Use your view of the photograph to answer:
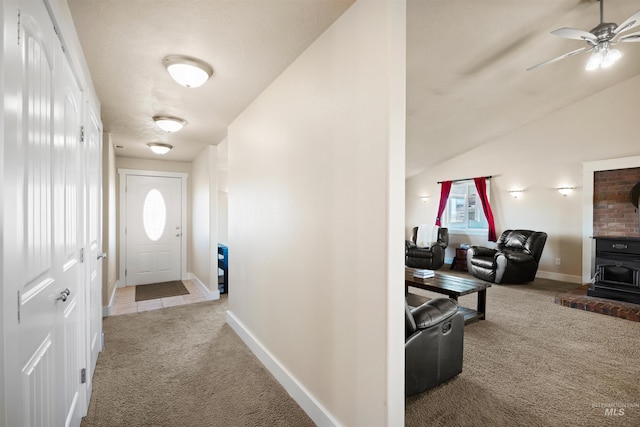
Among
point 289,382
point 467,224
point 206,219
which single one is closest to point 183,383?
point 289,382

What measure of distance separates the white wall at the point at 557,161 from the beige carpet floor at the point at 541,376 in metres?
2.39

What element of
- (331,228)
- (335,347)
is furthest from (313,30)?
(335,347)

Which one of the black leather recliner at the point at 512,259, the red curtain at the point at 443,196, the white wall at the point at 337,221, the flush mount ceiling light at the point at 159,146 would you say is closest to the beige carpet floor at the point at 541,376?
the white wall at the point at 337,221

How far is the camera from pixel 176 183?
595 cm

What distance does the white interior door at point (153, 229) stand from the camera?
18.2 ft

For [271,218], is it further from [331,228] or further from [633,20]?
[633,20]

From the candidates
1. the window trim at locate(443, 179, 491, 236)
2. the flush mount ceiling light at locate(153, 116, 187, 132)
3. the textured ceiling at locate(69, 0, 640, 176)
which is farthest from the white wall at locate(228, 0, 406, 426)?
the window trim at locate(443, 179, 491, 236)

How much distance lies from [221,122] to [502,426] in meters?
3.74

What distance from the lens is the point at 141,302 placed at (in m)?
4.46

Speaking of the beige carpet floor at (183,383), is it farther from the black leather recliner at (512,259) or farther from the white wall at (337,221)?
the black leather recliner at (512,259)

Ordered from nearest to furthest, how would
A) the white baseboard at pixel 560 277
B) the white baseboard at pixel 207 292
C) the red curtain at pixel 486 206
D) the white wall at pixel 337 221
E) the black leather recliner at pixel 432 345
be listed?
Answer: the white wall at pixel 337 221
the black leather recliner at pixel 432 345
the white baseboard at pixel 207 292
the white baseboard at pixel 560 277
the red curtain at pixel 486 206

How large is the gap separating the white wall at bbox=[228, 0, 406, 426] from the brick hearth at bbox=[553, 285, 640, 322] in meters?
4.06

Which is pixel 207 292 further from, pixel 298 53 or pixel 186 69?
pixel 298 53

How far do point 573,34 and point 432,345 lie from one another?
3.06m
